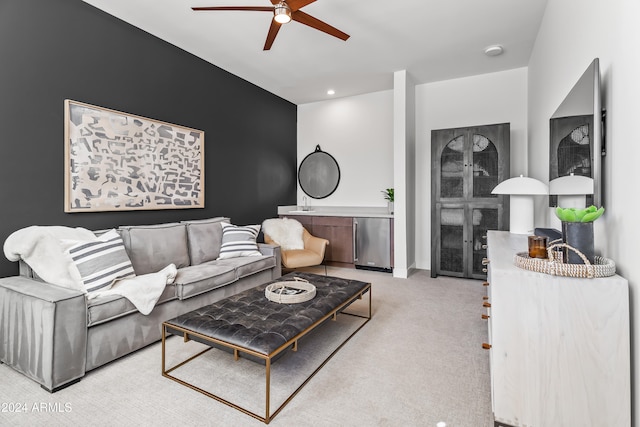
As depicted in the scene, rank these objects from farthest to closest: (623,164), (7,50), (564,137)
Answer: (7,50) → (564,137) → (623,164)

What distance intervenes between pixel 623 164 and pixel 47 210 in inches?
143

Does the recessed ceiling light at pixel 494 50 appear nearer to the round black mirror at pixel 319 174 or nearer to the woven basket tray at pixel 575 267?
the round black mirror at pixel 319 174

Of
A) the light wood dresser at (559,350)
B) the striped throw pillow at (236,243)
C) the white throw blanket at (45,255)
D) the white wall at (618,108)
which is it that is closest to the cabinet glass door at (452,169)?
the white wall at (618,108)

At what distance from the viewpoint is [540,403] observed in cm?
130

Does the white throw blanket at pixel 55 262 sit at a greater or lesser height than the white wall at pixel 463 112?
lesser

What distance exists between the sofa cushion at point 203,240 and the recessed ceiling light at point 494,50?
3.74m

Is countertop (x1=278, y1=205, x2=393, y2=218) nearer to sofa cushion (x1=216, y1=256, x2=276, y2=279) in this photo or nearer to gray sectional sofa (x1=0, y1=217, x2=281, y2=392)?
sofa cushion (x1=216, y1=256, x2=276, y2=279)

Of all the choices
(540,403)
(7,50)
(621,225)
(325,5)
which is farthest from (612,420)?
(7,50)

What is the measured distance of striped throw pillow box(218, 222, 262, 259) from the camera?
11.5 ft

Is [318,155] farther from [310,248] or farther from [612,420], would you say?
→ [612,420]

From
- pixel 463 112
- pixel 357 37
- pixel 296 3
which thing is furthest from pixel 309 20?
pixel 463 112

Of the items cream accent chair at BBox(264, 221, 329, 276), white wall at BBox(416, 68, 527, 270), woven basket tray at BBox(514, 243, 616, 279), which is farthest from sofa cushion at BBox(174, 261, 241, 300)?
white wall at BBox(416, 68, 527, 270)

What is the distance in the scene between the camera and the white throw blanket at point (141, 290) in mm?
2215

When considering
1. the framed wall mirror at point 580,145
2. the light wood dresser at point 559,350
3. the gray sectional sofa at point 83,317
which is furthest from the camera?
the gray sectional sofa at point 83,317
